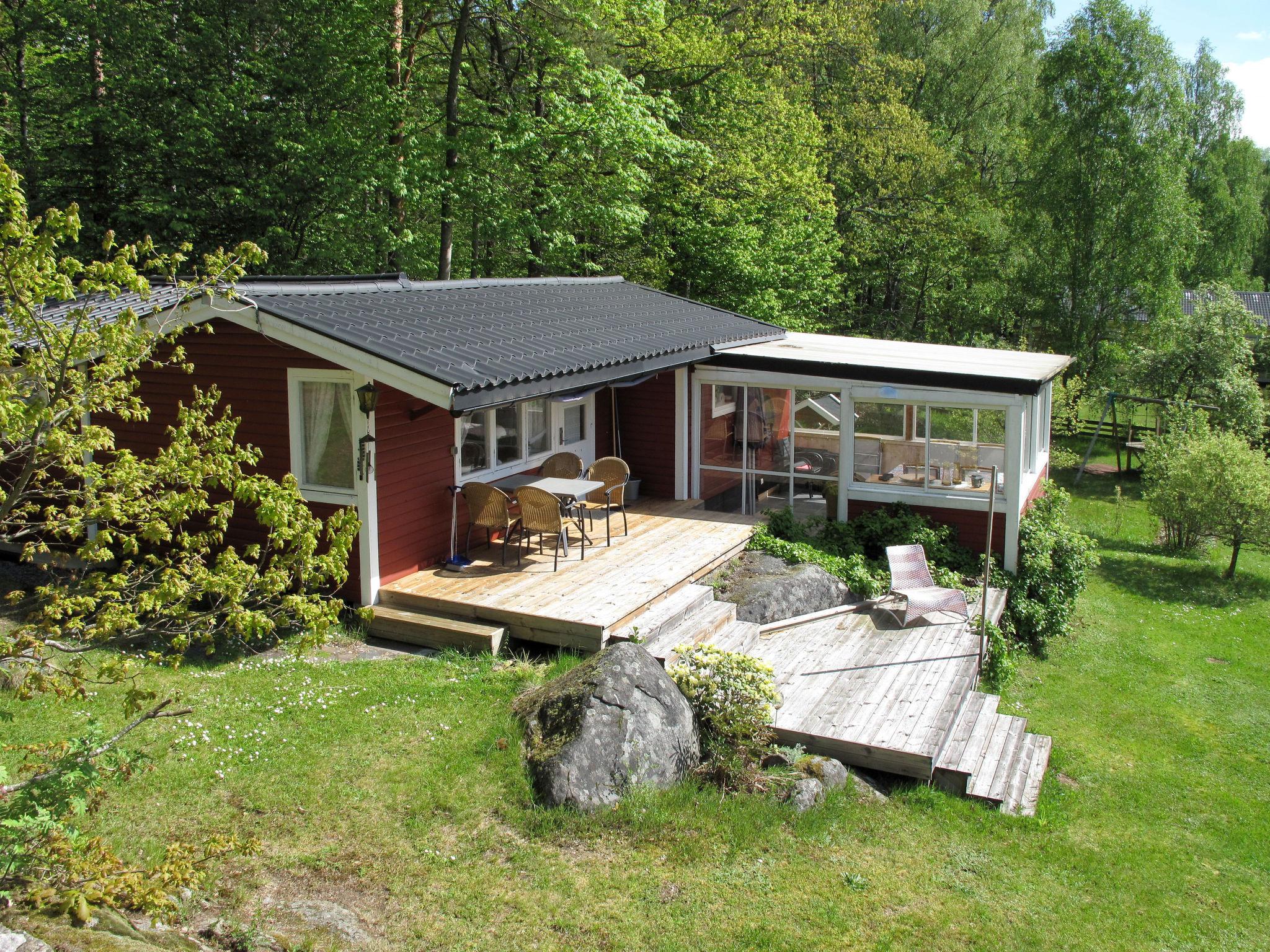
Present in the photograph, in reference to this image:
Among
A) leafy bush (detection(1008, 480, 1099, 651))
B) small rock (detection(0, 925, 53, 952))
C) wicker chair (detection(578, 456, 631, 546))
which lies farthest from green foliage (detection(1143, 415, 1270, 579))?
small rock (detection(0, 925, 53, 952))

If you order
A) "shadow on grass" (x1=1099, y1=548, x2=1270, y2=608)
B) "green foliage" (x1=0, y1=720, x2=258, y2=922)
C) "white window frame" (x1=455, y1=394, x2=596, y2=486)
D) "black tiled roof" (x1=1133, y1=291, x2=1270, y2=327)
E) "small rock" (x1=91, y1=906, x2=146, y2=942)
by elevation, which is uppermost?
"black tiled roof" (x1=1133, y1=291, x2=1270, y2=327)

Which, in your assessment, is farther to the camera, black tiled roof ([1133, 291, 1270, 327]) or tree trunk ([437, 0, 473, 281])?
black tiled roof ([1133, 291, 1270, 327])

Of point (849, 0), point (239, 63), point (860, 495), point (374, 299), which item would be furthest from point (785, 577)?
point (849, 0)

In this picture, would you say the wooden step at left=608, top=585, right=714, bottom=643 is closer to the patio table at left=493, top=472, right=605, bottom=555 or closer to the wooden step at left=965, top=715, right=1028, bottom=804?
the patio table at left=493, top=472, right=605, bottom=555

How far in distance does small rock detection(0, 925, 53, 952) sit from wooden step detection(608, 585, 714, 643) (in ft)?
17.8

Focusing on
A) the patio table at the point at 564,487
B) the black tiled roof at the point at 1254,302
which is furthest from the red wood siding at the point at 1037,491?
the black tiled roof at the point at 1254,302

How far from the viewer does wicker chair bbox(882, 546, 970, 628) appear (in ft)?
34.5

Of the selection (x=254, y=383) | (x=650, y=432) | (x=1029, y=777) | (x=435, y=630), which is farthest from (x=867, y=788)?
(x=650, y=432)

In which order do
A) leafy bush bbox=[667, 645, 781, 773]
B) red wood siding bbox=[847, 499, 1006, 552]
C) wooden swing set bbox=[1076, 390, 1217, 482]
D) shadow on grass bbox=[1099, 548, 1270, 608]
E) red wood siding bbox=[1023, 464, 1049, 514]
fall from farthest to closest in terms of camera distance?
wooden swing set bbox=[1076, 390, 1217, 482], shadow on grass bbox=[1099, 548, 1270, 608], red wood siding bbox=[1023, 464, 1049, 514], red wood siding bbox=[847, 499, 1006, 552], leafy bush bbox=[667, 645, 781, 773]

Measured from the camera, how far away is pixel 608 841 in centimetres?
624

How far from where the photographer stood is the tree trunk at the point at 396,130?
1778 cm

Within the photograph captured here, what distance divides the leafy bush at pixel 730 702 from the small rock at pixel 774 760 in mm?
56

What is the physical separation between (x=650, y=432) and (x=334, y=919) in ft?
30.7

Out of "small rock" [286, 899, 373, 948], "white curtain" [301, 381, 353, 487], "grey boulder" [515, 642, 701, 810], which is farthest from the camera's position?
"white curtain" [301, 381, 353, 487]
